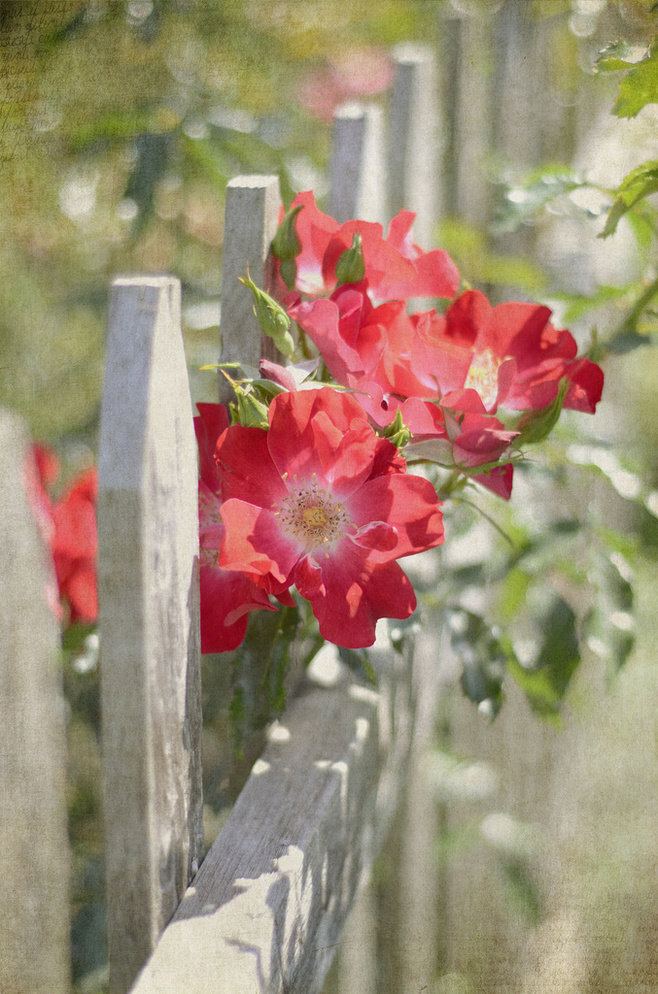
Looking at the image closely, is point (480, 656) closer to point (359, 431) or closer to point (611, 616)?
point (611, 616)

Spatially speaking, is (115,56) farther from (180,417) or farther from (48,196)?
(180,417)

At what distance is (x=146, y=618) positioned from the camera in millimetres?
426

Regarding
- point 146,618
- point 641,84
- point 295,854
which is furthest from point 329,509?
point 641,84

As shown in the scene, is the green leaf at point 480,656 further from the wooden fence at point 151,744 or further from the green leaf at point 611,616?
the wooden fence at point 151,744

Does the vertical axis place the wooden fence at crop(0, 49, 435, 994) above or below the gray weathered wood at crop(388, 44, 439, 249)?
below

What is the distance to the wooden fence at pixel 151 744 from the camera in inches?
16.0

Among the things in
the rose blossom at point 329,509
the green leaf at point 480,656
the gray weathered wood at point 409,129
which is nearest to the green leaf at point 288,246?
the rose blossom at point 329,509

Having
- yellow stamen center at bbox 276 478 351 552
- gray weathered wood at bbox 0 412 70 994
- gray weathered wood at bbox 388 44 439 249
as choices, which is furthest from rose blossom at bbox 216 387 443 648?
gray weathered wood at bbox 388 44 439 249

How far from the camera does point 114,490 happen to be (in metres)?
0.40

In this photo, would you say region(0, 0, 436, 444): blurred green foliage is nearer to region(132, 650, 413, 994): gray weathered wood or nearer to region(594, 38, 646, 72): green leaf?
region(594, 38, 646, 72): green leaf

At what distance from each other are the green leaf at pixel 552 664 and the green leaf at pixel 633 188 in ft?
1.23

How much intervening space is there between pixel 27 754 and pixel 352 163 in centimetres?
66

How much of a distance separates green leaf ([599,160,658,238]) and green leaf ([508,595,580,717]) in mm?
374

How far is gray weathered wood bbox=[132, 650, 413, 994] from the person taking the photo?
470 millimetres
